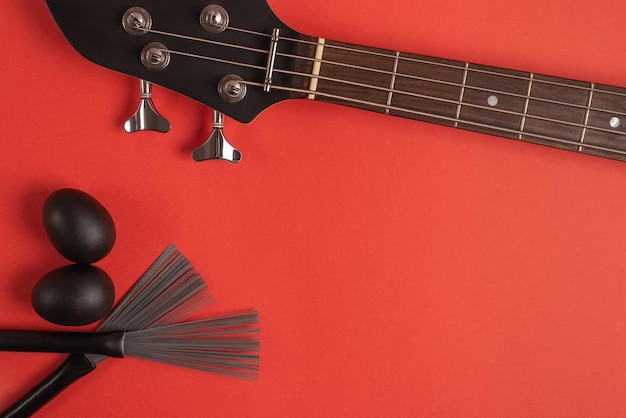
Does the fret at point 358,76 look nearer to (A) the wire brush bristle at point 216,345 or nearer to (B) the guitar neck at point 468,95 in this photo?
(B) the guitar neck at point 468,95

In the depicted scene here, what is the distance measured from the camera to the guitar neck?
92 cm

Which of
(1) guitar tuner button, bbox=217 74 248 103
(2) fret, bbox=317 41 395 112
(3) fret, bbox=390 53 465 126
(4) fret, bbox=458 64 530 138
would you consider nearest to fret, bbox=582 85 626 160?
(4) fret, bbox=458 64 530 138

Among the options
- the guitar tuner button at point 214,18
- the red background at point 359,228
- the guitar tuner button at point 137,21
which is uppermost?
the guitar tuner button at point 214,18

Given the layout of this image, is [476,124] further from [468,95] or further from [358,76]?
[358,76]

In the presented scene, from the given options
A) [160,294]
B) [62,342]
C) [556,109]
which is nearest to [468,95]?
[556,109]

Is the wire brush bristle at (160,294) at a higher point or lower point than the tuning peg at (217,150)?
lower

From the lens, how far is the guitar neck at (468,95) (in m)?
0.92

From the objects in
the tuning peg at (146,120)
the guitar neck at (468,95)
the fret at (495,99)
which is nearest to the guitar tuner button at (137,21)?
the tuning peg at (146,120)

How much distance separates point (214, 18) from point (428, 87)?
34cm

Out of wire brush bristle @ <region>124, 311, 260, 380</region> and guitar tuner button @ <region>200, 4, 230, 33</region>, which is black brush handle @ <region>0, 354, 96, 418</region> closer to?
wire brush bristle @ <region>124, 311, 260, 380</region>

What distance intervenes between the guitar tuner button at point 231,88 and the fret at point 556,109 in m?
0.45

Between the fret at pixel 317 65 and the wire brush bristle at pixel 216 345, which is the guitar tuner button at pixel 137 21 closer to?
the fret at pixel 317 65

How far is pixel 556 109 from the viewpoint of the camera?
3.10ft

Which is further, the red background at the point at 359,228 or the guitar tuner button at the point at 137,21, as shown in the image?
the red background at the point at 359,228
